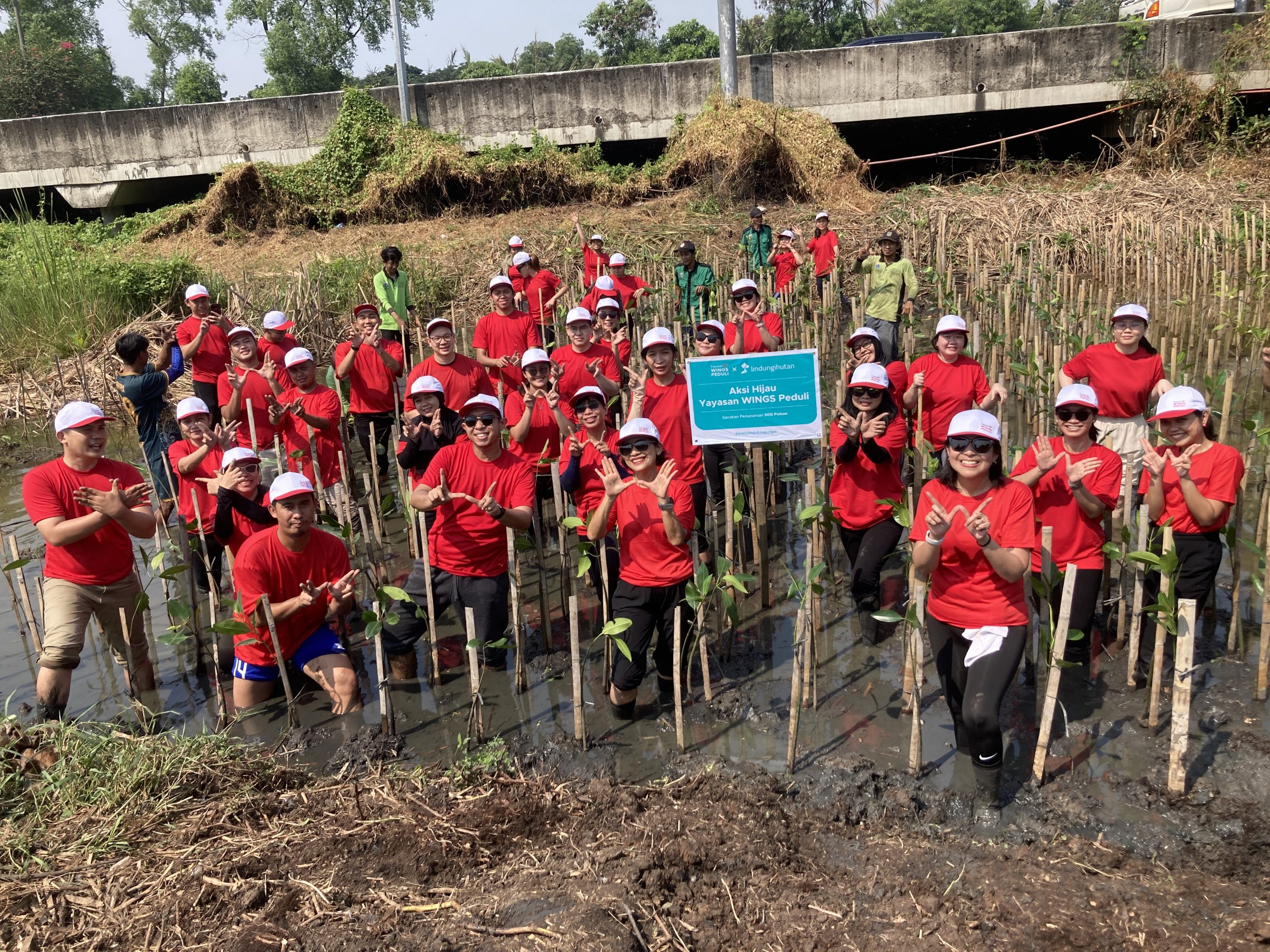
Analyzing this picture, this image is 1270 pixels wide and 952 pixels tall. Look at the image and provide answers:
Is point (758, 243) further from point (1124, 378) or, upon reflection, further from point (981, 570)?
point (981, 570)

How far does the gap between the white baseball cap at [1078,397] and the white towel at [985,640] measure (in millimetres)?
1347

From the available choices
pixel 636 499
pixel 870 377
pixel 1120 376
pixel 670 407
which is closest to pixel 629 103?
pixel 670 407

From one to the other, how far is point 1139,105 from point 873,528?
1793cm

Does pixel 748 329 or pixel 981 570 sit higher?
pixel 748 329

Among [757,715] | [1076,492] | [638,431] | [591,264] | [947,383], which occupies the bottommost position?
[757,715]

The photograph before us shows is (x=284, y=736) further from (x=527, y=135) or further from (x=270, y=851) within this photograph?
(x=527, y=135)

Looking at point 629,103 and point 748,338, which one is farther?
point 629,103

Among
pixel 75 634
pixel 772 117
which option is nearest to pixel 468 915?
pixel 75 634

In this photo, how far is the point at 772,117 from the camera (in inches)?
776

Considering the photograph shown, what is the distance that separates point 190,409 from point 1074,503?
5359 millimetres

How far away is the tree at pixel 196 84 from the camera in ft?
164

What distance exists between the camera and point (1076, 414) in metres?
5.09

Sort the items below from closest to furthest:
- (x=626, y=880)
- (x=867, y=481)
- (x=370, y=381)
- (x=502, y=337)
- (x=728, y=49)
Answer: (x=626, y=880)
(x=867, y=481)
(x=370, y=381)
(x=502, y=337)
(x=728, y=49)

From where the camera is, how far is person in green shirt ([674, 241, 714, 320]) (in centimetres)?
1135
